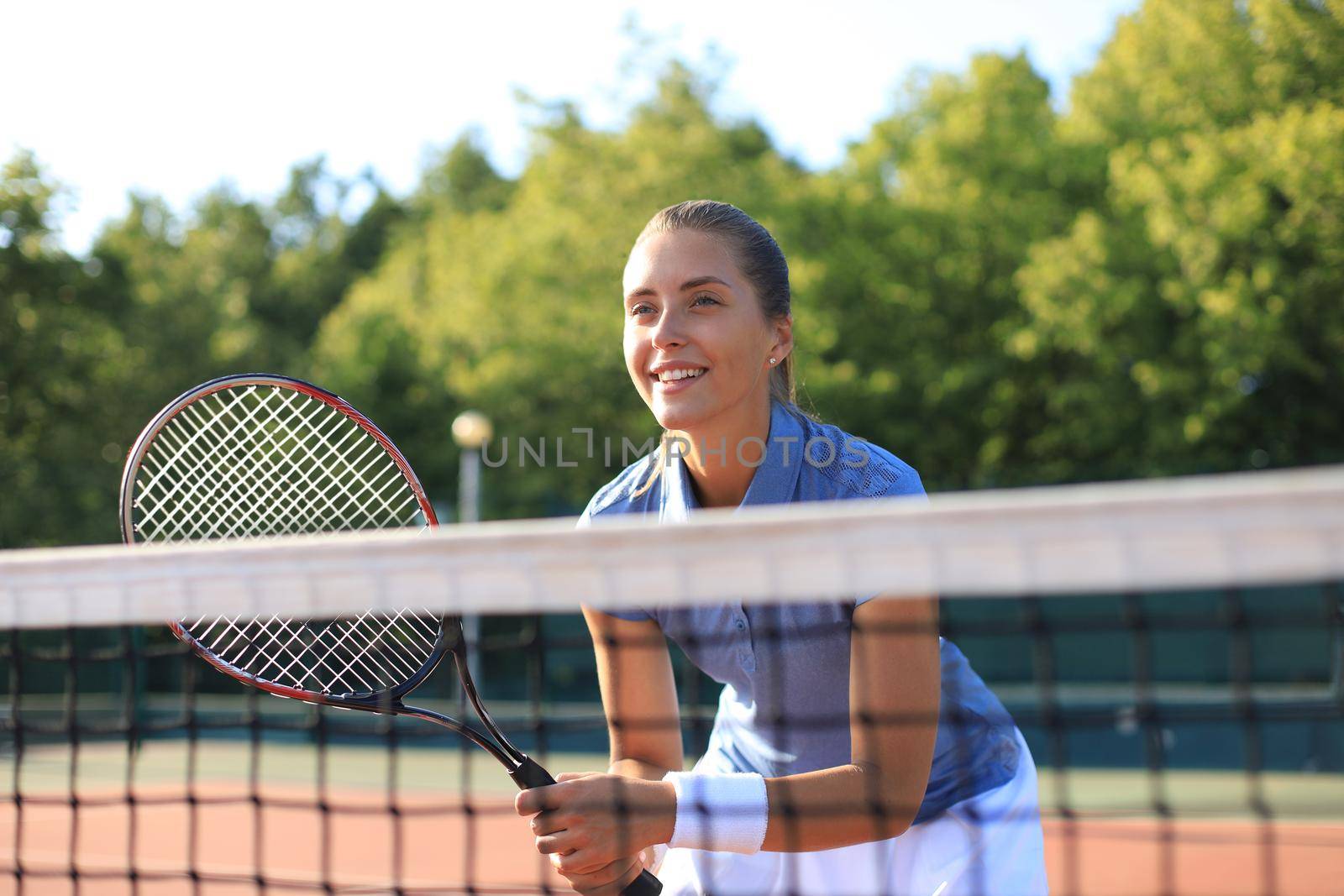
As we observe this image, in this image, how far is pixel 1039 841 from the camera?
206cm

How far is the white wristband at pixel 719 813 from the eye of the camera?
1795mm

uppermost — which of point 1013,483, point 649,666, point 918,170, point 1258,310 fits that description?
point 918,170

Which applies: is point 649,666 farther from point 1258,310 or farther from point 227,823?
point 1258,310

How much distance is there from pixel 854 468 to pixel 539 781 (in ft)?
2.18

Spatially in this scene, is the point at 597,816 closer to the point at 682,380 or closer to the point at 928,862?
the point at 928,862

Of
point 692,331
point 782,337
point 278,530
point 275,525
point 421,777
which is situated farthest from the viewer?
point 421,777

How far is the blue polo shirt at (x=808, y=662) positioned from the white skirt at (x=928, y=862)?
3 cm

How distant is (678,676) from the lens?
39.6 ft

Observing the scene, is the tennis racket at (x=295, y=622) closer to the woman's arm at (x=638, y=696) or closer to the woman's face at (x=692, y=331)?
the woman's arm at (x=638, y=696)

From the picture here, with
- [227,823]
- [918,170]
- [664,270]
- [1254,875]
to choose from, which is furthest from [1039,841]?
[918,170]

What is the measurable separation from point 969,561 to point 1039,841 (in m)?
0.76

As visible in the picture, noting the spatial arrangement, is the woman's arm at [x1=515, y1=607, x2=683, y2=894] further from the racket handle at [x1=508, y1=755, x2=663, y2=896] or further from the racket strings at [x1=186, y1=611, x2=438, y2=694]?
the racket strings at [x1=186, y1=611, x2=438, y2=694]

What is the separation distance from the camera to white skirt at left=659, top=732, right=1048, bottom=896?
6.47 ft

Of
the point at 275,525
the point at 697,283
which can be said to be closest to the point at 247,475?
the point at 275,525
